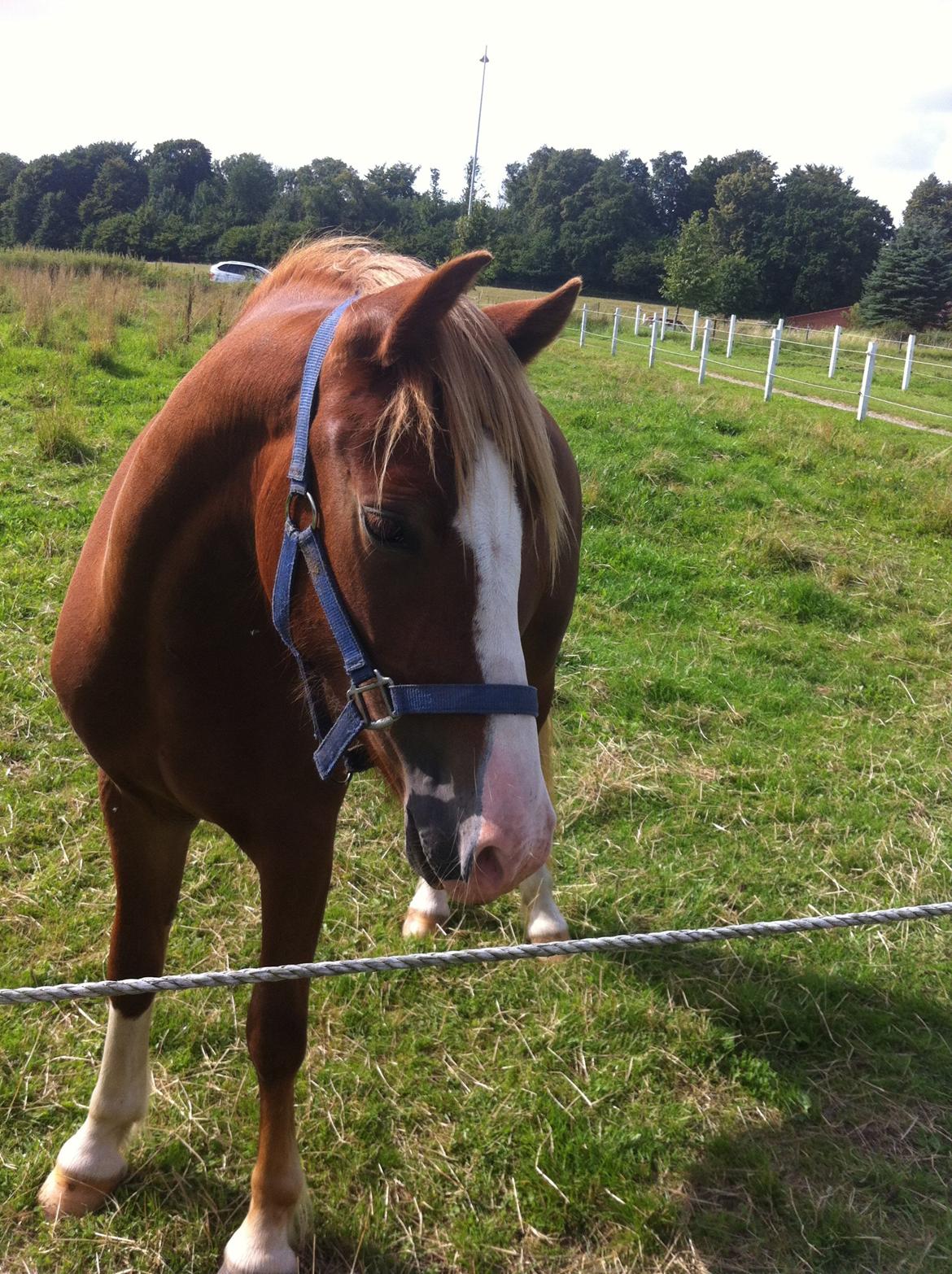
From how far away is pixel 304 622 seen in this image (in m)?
1.50

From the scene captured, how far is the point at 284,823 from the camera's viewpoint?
1.88 metres

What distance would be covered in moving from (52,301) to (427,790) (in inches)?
526

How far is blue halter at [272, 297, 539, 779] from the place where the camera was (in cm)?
131

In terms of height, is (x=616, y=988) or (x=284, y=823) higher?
(x=284, y=823)

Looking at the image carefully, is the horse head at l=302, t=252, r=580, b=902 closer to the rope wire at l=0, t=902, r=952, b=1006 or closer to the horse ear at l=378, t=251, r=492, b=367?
the horse ear at l=378, t=251, r=492, b=367

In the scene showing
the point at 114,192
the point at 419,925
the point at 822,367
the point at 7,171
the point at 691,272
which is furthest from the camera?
the point at 7,171

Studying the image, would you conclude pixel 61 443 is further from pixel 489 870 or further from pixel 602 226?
pixel 602 226

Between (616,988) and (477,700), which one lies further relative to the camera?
(616,988)

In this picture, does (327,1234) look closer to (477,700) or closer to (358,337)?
(477,700)

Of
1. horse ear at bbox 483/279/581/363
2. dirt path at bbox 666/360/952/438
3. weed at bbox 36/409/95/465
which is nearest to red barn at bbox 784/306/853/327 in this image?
dirt path at bbox 666/360/952/438

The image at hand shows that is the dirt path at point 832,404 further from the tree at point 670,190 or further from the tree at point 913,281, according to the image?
the tree at point 670,190

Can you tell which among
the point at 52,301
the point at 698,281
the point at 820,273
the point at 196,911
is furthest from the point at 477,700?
the point at 820,273

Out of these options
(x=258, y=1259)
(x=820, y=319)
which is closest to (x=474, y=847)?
(x=258, y=1259)

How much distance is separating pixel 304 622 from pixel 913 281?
44.8 m
